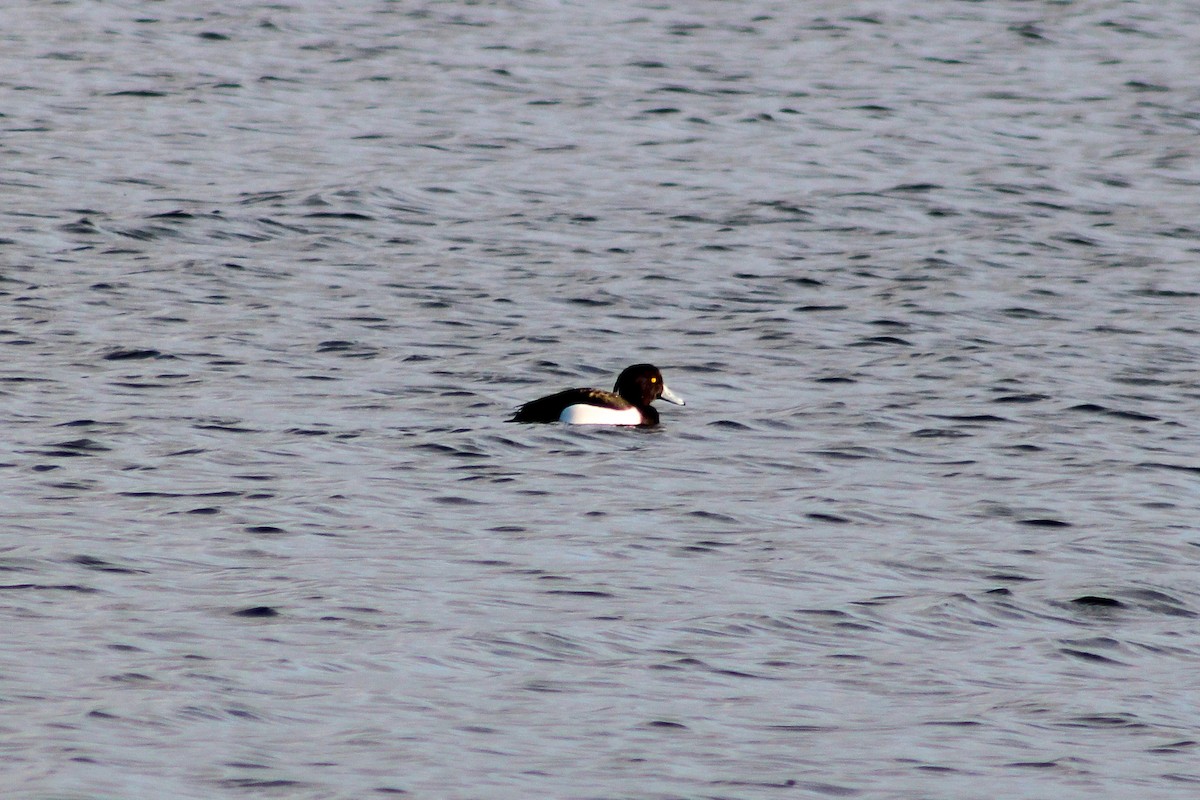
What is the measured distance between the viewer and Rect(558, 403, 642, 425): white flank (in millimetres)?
15500

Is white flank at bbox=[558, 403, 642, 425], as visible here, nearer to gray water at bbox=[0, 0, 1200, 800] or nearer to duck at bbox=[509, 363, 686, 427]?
duck at bbox=[509, 363, 686, 427]

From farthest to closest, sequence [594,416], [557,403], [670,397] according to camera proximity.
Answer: [670,397]
[594,416]
[557,403]

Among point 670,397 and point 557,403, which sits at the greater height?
point 557,403

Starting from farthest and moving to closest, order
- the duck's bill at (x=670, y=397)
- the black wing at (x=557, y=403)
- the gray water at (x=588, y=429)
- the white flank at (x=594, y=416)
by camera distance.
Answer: the duck's bill at (x=670, y=397) → the white flank at (x=594, y=416) → the black wing at (x=557, y=403) → the gray water at (x=588, y=429)

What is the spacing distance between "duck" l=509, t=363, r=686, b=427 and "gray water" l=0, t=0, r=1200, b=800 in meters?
0.14

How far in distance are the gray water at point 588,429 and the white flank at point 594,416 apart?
0.12m

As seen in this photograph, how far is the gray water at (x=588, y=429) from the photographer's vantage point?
9.05 m

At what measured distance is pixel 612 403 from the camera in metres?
15.7

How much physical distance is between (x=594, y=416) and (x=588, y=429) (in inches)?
4.2

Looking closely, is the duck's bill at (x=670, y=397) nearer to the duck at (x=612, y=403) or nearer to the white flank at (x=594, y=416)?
the duck at (x=612, y=403)

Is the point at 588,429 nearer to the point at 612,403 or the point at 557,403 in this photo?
the point at 612,403

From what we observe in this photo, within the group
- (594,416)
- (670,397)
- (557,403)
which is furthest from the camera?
(670,397)

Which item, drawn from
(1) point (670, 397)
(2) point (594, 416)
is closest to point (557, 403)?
(2) point (594, 416)

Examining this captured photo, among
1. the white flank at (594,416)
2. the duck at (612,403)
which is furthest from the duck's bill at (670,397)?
the white flank at (594,416)
